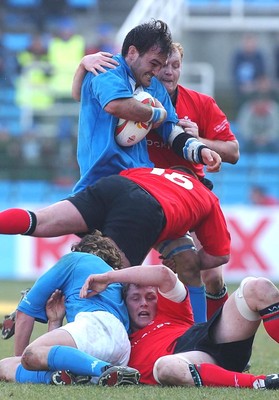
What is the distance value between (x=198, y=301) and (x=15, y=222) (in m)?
1.48

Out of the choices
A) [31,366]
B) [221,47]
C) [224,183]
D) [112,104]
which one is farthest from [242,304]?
[221,47]

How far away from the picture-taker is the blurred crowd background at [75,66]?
1648 centimetres

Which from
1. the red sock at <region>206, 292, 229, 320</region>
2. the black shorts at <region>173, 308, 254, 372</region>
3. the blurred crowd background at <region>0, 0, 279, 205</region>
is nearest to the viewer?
the black shorts at <region>173, 308, 254, 372</region>

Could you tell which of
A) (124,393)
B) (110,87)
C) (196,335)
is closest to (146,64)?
(110,87)

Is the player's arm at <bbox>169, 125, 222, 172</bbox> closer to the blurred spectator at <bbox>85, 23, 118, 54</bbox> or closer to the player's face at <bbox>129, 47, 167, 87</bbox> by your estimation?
the player's face at <bbox>129, 47, 167, 87</bbox>

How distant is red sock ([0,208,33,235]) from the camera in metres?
5.89

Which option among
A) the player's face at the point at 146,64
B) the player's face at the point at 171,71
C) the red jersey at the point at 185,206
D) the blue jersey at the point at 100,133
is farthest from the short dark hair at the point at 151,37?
the red jersey at the point at 185,206

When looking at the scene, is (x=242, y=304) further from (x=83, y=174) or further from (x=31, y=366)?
(x=83, y=174)

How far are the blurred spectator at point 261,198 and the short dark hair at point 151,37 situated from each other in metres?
9.44

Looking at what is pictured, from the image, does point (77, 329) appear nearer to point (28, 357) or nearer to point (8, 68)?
point (28, 357)

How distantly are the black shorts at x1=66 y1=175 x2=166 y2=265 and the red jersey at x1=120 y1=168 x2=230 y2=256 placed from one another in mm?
84

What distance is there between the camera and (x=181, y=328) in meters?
5.76

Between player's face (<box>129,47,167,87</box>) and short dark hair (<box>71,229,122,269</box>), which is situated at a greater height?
player's face (<box>129,47,167,87</box>)

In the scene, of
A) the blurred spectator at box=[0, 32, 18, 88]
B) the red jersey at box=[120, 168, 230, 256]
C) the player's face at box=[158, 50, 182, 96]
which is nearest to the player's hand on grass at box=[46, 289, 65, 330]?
the red jersey at box=[120, 168, 230, 256]
